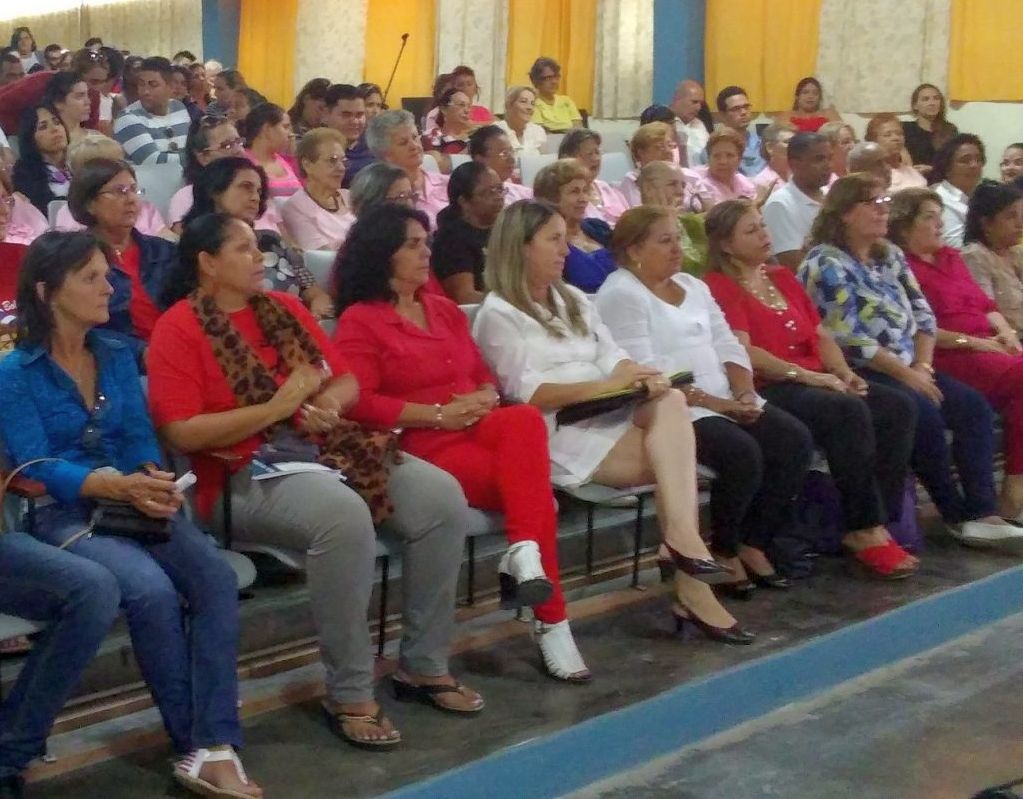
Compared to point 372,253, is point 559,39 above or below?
above

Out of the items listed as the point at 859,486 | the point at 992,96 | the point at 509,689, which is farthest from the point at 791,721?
the point at 992,96

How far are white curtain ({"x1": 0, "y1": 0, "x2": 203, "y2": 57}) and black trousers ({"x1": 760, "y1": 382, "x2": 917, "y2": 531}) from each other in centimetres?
997

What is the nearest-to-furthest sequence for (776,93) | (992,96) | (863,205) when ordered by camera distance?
(863,205) → (992,96) → (776,93)

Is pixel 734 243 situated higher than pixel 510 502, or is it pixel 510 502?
pixel 734 243

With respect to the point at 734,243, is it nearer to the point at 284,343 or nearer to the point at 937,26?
the point at 284,343

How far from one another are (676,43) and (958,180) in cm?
360

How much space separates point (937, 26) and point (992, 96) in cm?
54

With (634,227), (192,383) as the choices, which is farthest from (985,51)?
(192,383)

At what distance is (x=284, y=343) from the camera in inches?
104

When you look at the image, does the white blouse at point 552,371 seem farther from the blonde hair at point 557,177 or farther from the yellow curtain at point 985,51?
the yellow curtain at point 985,51

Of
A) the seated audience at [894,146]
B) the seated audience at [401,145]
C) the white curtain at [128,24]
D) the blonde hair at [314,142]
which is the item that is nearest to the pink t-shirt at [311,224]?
the blonde hair at [314,142]

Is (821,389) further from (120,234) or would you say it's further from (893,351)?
(120,234)

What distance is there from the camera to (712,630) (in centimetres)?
306

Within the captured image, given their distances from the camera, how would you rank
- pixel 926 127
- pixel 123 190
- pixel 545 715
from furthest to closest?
pixel 926 127, pixel 123 190, pixel 545 715
